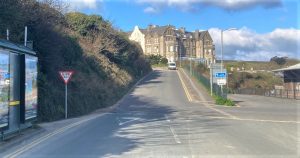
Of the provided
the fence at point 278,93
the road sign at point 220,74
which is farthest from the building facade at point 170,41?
the road sign at point 220,74

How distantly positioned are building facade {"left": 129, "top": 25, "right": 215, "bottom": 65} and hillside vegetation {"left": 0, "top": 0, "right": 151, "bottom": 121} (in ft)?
326

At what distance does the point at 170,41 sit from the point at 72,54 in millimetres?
132622

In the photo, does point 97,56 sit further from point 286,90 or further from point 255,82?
point 255,82

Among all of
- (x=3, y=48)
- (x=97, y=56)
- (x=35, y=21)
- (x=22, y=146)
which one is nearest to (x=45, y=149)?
(x=22, y=146)

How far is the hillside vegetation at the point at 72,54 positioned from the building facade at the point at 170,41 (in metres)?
99.2

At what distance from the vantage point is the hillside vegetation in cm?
2561

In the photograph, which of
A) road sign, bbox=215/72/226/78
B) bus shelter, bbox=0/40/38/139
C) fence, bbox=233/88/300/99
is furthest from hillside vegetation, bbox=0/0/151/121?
fence, bbox=233/88/300/99

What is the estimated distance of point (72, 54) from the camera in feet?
127

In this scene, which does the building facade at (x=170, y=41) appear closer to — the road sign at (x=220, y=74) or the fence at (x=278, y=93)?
the fence at (x=278, y=93)

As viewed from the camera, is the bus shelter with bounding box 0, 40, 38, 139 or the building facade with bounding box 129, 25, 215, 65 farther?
the building facade with bounding box 129, 25, 215, 65

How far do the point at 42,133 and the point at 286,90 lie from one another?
58.7 metres

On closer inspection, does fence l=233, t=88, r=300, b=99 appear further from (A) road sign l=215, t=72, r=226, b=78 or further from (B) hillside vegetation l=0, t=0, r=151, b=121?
(B) hillside vegetation l=0, t=0, r=151, b=121

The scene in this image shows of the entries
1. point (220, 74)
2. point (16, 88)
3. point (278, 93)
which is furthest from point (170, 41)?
point (16, 88)

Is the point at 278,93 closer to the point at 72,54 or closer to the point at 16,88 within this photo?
the point at 72,54
